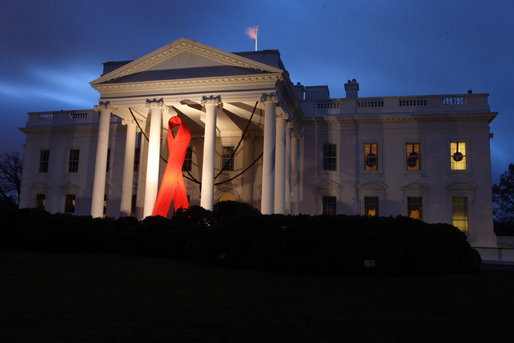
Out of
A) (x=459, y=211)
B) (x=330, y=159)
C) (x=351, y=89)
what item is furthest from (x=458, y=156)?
(x=351, y=89)

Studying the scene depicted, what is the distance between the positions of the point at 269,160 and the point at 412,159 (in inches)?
508

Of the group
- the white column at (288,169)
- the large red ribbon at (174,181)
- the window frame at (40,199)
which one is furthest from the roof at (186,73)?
the window frame at (40,199)

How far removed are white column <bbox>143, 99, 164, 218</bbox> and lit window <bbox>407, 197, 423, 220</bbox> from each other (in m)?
17.5

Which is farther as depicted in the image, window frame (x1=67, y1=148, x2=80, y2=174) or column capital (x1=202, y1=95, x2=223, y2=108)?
window frame (x1=67, y1=148, x2=80, y2=174)

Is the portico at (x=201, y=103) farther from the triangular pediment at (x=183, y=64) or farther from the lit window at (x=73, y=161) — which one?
the lit window at (x=73, y=161)

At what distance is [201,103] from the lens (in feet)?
78.9

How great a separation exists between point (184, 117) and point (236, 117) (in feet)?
12.0

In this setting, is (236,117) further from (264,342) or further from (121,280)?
(264,342)

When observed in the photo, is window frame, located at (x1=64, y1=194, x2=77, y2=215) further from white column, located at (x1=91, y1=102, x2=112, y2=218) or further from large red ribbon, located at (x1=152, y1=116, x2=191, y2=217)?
large red ribbon, located at (x1=152, y1=116, x2=191, y2=217)

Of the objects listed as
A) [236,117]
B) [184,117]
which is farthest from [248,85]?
[184,117]

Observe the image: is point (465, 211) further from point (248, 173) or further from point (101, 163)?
point (101, 163)

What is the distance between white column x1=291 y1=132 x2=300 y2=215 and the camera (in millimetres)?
29469

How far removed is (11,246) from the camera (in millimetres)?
16062

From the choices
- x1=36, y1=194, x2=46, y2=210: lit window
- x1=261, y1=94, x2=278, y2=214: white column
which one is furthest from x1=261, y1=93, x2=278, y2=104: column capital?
x1=36, y1=194, x2=46, y2=210: lit window
